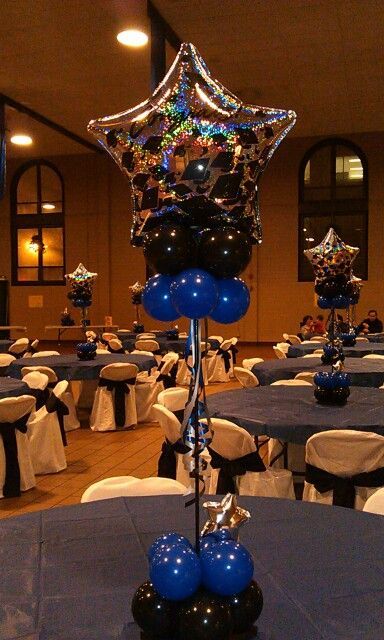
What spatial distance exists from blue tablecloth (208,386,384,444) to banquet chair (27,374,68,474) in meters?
1.70

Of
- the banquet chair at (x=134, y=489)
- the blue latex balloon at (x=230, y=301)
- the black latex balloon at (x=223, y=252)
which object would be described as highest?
the black latex balloon at (x=223, y=252)

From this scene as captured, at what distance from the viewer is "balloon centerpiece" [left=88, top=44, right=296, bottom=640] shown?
57.3 inches

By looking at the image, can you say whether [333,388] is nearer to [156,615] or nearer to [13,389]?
[13,389]

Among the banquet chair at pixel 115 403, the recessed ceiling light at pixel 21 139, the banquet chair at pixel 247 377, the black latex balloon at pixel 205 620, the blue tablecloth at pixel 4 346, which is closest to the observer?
the black latex balloon at pixel 205 620

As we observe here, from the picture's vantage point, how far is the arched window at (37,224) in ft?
61.4

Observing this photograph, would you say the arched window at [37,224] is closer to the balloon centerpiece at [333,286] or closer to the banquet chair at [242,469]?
the balloon centerpiece at [333,286]

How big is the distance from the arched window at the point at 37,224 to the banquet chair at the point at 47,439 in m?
13.3

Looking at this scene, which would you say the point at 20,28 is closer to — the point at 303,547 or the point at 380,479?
the point at 380,479

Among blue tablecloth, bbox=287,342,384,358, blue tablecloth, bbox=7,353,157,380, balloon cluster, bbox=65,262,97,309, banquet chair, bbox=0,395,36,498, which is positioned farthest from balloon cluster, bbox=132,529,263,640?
blue tablecloth, bbox=287,342,384,358

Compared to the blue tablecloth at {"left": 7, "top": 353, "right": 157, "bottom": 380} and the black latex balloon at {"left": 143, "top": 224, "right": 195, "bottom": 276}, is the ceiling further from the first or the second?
the black latex balloon at {"left": 143, "top": 224, "right": 195, "bottom": 276}

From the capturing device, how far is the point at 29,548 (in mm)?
1900

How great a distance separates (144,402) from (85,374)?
1066 mm

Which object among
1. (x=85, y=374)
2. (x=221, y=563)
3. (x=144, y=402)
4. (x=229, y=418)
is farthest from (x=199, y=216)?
(x=144, y=402)

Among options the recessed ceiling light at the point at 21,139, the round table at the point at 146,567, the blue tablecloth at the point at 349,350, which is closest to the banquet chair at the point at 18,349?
the blue tablecloth at the point at 349,350
